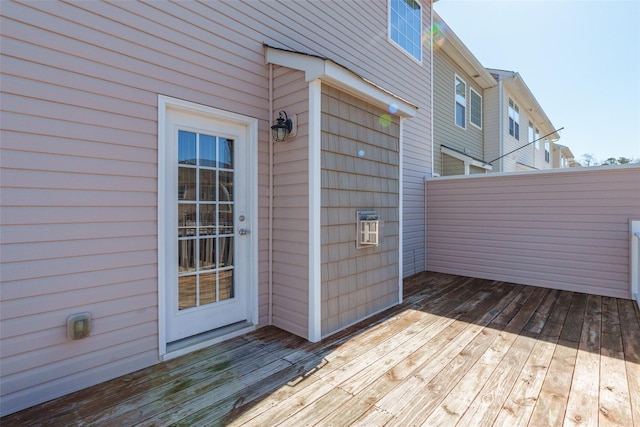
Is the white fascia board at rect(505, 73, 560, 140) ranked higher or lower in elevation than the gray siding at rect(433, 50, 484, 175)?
higher

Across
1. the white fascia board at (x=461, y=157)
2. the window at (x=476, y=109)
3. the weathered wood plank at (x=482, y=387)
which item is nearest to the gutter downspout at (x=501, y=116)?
the window at (x=476, y=109)

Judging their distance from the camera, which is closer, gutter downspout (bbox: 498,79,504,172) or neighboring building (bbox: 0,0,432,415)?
neighboring building (bbox: 0,0,432,415)

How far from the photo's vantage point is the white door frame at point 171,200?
2402 mm

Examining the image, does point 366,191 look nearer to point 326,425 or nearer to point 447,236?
point 326,425

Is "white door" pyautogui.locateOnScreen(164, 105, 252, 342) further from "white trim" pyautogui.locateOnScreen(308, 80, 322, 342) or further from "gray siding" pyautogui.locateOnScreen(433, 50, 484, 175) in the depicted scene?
"gray siding" pyautogui.locateOnScreen(433, 50, 484, 175)

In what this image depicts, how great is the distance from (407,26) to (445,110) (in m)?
2.41

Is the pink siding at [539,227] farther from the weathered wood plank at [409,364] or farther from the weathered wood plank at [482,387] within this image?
the weathered wood plank at [482,387]

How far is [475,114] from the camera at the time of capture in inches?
363

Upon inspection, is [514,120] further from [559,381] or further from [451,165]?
[559,381]

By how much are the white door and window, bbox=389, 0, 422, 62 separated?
13.0 feet

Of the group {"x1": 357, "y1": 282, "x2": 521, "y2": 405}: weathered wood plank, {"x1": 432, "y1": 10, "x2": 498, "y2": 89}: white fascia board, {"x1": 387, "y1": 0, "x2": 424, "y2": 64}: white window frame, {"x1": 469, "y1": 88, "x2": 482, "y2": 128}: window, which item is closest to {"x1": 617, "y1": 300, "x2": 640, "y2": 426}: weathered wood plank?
{"x1": 357, "y1": 282, "x2": 521, "y2": 405}: weathered wood plank

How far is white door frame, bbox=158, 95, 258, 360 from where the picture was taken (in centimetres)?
240

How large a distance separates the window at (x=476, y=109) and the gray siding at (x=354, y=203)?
21.1ft

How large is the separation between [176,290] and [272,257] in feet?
3.11
